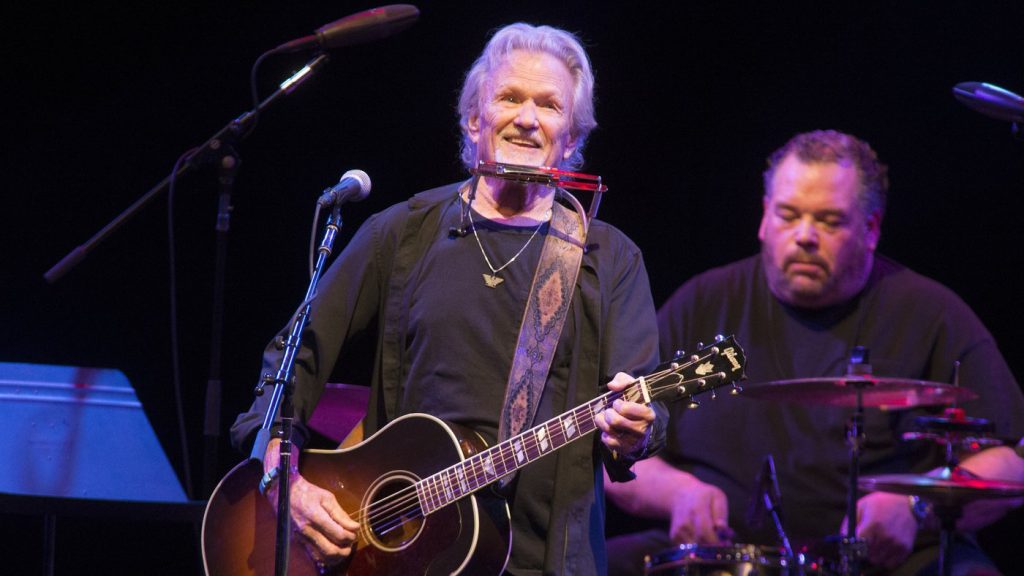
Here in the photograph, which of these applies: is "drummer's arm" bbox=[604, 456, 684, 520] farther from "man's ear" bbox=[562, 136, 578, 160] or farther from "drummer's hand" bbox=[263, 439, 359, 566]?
"drummer's hand" bbox=[263, 439, 359, 566]

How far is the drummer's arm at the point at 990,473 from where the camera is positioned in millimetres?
4344

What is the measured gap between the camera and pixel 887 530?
421 cm

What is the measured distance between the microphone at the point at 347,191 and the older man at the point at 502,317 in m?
0.39

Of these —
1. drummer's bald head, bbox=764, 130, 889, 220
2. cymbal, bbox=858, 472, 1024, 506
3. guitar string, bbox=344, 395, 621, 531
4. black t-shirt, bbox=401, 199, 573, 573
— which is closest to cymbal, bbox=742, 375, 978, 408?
cymbal, bbox=858, 472, 1024, 506

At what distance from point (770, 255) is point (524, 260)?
208cm

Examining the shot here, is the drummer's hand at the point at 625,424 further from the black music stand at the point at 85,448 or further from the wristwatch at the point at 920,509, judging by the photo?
the wristwatch at the point at 920,509

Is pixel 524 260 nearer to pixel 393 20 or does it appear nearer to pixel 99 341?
pixel 393 20

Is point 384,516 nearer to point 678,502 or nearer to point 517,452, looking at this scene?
point 517,452

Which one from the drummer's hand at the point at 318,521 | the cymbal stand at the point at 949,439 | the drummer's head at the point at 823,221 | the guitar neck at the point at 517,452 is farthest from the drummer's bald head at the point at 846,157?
the drummer's hand at the point at 318,521

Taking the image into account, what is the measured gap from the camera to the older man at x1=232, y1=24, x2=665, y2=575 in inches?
108

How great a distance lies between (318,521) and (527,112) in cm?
123

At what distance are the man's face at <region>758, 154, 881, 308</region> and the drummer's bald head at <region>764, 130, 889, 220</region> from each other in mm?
30

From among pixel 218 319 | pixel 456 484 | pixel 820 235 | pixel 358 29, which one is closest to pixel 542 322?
pixel 456 484

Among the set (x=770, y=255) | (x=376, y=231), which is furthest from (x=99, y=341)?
(x=770, y=255)
